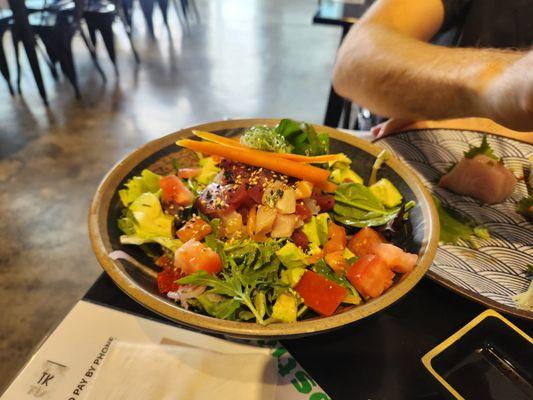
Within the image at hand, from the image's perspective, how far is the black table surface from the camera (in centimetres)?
76

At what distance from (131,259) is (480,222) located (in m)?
0.94

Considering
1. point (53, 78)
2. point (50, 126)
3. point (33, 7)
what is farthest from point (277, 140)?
point (53, 78)

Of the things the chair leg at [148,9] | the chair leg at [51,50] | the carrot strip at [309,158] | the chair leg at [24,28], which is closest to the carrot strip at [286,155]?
the carrot strip at [309,158]

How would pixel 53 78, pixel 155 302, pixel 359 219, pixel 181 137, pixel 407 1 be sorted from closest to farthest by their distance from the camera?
pixel 155 302, pixel 359 219, pixel 181 137, pixel 407 1, pixel 53 78

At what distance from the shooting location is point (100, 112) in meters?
3.84

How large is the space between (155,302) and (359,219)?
0.52m

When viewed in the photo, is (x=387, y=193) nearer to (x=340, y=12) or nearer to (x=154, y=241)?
(x=154, y=241)

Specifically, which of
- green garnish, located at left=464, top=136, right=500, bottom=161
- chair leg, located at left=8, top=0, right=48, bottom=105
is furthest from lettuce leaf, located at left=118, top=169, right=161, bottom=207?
chair leg, located at left=8, top=0, right=48, bottom=105

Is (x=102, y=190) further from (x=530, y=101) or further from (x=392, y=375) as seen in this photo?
(x=530, y=101)

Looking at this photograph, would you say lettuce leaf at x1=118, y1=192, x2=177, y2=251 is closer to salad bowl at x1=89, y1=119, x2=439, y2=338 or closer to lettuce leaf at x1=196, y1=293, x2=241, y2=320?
salad bowl at x1=89, y1=119, x2=439, y2=338

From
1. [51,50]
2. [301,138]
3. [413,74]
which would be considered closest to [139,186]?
[301,138]

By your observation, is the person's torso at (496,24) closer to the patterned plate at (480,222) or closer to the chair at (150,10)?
the patterned plate at (480,222)

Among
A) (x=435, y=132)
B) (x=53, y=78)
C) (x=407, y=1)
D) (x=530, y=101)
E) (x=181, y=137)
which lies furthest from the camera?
(x=53, y=78)

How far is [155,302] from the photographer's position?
2.25 feet
